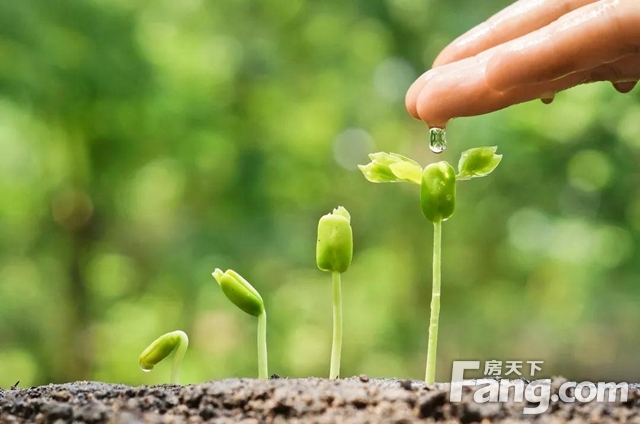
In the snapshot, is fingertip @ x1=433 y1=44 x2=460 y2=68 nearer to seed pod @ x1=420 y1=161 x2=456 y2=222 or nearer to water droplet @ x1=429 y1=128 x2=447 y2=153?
water droplet @ x1=429 y1=128 x2=447 y2=153

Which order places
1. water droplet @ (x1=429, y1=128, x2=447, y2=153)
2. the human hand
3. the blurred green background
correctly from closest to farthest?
1. the human hand
2. water droplet @ (x1=429, y1=128, x2=447, y2=153)
3. the blurred green background

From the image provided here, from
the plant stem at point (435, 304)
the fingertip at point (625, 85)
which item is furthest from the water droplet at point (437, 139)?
the fingertip at point (625, 85)

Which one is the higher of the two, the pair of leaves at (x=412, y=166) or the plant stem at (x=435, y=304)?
the pair of leaves at (x=412, y=166)

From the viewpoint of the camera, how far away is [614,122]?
2969 mm

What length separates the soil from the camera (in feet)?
1.58

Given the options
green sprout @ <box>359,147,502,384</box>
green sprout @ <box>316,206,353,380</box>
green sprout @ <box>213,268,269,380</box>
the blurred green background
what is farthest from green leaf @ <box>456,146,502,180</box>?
the blurred green background

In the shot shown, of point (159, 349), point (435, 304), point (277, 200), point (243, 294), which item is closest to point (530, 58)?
point (435, 304)

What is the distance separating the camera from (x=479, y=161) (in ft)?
2.17

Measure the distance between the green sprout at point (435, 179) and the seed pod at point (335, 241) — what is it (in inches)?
2.2

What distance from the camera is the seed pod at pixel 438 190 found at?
24.5 inches

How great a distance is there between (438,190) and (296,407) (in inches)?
9.9

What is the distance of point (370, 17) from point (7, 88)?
1.75 m

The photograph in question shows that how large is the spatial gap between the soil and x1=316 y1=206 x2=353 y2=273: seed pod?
0.12 meters

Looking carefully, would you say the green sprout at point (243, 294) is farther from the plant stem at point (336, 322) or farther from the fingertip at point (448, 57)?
the fingertip at point (448, 57)
